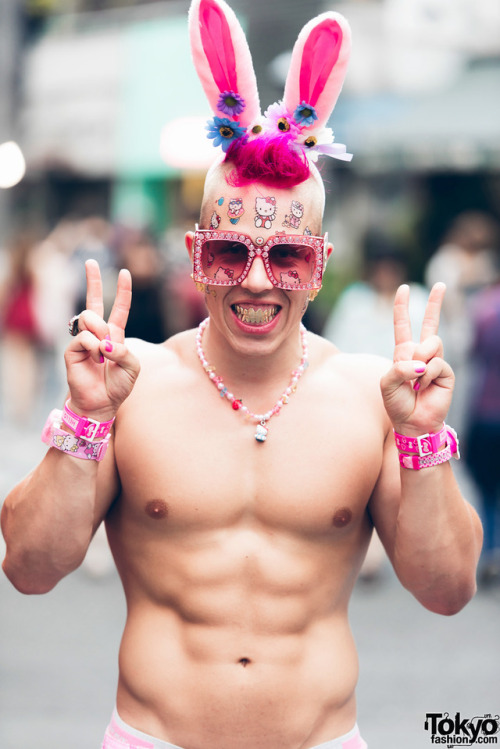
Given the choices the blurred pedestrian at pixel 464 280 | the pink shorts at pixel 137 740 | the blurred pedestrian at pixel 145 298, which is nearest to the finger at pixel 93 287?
the pink shorts at pixel 137 740

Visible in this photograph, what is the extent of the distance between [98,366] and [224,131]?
721 mm

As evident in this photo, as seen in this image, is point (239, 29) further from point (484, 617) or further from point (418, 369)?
point (484, 617)

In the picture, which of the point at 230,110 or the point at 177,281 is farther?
the point at 177,281

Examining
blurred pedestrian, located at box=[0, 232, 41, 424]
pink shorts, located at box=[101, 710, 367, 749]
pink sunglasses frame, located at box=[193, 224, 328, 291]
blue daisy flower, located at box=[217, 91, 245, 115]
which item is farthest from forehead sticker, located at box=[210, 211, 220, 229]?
blurred pedestrian, located at box=[0, 232, 41, 424]

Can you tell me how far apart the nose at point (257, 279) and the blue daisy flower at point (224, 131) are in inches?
13.6

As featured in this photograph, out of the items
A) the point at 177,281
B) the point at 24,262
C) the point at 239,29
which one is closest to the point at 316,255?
the point at 239,29

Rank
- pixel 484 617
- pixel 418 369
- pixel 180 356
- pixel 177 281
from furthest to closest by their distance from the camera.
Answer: pixel 177 281 → pixel 484 617 → pixel 180 356 → pixel 418 369

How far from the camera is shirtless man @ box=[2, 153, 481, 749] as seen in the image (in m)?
2.47

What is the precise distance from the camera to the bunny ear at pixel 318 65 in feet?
8.61

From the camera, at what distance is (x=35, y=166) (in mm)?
19219

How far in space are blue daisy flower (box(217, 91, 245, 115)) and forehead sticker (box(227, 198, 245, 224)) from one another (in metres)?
0.24

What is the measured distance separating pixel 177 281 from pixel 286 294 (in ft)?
25.3

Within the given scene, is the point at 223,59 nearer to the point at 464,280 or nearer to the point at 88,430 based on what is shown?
the point at 88,430

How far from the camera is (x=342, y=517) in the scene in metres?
2.64
